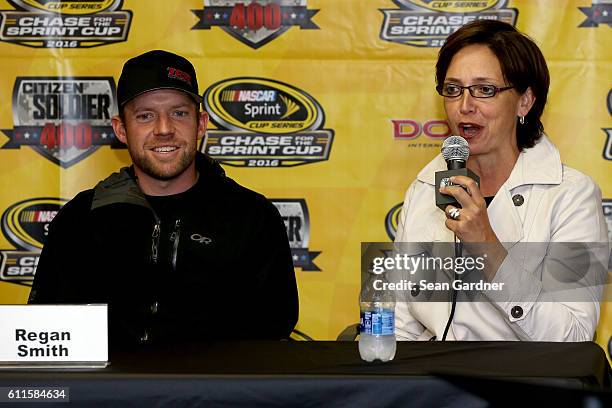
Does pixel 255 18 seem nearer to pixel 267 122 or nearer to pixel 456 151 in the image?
pixel 267 122

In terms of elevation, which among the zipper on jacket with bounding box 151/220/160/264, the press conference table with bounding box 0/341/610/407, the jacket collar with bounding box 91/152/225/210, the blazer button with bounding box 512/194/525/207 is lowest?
the press conference table with bounding box 0/341/610/407

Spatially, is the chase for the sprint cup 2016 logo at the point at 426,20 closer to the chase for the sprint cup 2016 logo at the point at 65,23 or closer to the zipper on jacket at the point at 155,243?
the chase for the sprint cup 2016 logo at the point at 65,23

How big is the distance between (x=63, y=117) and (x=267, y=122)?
747mm

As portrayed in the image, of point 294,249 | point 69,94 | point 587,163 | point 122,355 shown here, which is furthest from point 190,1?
point 122,355

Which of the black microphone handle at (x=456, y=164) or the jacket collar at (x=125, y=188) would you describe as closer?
the black microphone handle at (x=456, y=164)

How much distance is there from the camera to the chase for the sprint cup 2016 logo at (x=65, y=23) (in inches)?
116

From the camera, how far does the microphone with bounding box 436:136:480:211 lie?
176cm

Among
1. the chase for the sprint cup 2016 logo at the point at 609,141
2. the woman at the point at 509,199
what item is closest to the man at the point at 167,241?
the woman at the point at 509,199

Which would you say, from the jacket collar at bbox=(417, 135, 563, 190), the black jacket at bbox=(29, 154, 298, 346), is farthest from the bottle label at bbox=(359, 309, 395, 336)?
the jacket collar at bbox=(417, 135, 563, 190)

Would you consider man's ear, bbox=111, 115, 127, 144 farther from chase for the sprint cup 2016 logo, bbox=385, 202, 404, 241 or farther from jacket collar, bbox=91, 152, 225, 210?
chase for the sprint cup 2016 logo, bbox=385, 202, 404, 241

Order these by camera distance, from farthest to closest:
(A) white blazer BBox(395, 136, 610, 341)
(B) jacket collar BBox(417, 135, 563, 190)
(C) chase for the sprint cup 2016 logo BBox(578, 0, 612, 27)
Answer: (C) chase for the sprint cup 2016 logo BBox(578, 0, 612, 27) < (B) jacket collar BBox(417, 135, 563, 190) < (A) white blazer BBox(395, 136, 610, 341)

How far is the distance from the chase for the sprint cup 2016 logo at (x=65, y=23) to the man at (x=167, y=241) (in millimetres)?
733

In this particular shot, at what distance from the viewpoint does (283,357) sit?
1480 millimetres

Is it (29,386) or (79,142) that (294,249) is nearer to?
(79,142)
